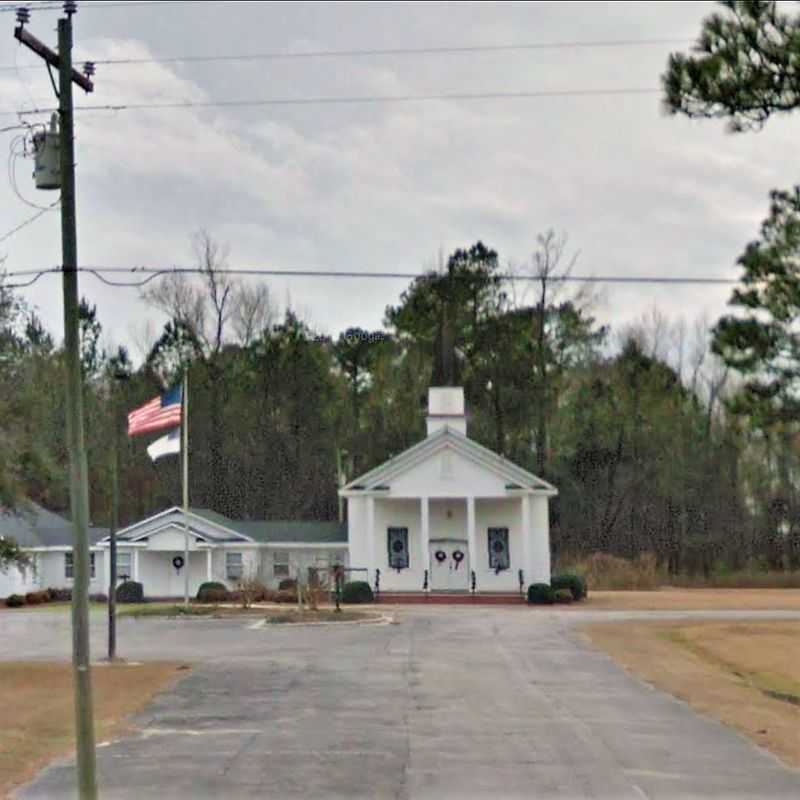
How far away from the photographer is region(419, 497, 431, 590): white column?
168 ft

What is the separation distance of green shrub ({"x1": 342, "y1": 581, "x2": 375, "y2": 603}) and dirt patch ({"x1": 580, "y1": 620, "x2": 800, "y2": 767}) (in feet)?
45.7

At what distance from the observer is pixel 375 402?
2798 inches

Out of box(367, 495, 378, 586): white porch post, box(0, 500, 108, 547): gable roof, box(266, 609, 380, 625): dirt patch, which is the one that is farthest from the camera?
box(0, 500, 108, 547): gable roof

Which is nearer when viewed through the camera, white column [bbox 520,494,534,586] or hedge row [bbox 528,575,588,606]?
hedge row [bbox 528,575,588,606]

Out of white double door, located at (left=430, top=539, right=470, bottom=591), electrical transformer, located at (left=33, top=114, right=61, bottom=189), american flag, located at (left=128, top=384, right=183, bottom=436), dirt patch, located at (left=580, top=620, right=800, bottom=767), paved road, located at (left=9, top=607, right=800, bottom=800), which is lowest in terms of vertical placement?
dirt patch, located at (left=580, top=620, right=800, bottom=767)

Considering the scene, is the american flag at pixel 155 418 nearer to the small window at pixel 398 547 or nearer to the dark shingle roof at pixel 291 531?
the small window at pixel 398 547

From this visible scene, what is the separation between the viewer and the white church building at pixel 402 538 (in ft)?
170

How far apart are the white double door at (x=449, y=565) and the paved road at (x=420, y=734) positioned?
23812mm

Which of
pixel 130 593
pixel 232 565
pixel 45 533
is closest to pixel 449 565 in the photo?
pixel 232 565

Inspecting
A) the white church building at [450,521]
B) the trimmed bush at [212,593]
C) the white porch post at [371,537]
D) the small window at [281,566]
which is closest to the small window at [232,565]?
the small window at [281,566]

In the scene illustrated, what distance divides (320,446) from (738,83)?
187 ft

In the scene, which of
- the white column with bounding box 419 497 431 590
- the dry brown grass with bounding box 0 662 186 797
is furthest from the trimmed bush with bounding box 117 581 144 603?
the dry brown grass with bounding box 0 662 186 797

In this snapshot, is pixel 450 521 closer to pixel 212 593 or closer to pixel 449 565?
pixel 449 565

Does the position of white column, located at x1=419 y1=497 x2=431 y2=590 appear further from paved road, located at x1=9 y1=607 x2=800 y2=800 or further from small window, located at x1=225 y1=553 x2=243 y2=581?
paved road, located at x1=9 y1=607 x2=800 y2=800
